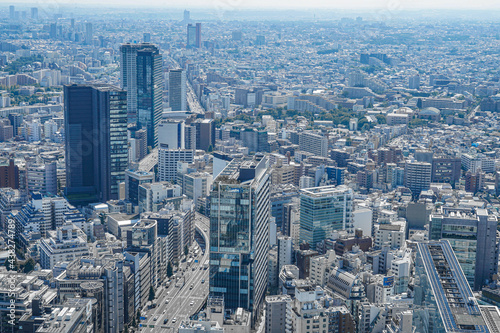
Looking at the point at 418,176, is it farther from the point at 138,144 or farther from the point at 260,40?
the point at 260,40

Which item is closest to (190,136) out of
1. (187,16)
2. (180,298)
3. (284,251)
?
(284,251)

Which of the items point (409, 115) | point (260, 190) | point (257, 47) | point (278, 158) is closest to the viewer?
point (260, 190)

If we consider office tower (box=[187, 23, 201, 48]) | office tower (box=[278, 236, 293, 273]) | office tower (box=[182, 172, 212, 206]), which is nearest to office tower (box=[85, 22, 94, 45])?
office tower (box=[187, 23, 201, 48])

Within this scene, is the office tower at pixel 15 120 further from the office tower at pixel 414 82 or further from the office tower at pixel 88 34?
the office tower at pixel 414 82

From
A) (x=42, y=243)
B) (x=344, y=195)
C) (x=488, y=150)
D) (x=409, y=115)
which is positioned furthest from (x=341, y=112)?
(x=42, y=243)

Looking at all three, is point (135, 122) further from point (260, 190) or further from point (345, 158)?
point (260, 190)

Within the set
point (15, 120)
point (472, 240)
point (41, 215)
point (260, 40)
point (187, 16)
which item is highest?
point (187, 16)

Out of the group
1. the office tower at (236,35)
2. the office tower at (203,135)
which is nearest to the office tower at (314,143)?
the office tower at (203,135)

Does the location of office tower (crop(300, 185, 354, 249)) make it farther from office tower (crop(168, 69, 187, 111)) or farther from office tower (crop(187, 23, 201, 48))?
office tower (crop(187, 23, 201, 48))
